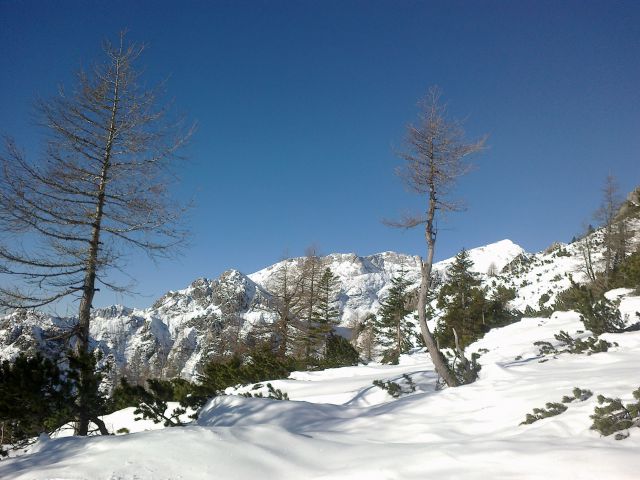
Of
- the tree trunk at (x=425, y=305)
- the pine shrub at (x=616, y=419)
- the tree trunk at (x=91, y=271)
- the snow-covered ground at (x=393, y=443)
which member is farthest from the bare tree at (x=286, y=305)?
the pine shrub at (x=616, y=419)

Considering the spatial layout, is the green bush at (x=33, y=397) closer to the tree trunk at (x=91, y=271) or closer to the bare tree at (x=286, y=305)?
the tree trunk at (x=91, y=271)

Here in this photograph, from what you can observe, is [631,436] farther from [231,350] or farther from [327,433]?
[231,350]

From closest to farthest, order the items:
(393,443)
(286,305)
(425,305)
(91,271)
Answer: (393,443), (91,271), (425,305), (286,305)

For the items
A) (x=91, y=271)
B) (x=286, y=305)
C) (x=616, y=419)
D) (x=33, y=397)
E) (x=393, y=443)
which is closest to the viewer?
(x=616, y=419)

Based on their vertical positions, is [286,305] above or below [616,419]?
above

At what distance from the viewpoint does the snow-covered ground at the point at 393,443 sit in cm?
303

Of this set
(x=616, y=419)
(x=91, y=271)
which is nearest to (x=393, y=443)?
(x=616, y=419)

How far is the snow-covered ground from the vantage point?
119 inches

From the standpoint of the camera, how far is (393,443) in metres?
4.09

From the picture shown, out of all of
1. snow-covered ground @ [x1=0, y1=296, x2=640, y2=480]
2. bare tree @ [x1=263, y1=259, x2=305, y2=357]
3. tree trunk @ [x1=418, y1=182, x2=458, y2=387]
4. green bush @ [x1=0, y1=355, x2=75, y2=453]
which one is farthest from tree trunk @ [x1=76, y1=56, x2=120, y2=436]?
bare tree @ [x1=263, y1=259, x2=305, y2=357]

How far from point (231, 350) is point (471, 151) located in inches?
782

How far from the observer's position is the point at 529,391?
5.17m

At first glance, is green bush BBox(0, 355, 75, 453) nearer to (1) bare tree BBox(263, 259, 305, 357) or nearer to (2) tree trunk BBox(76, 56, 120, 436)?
(2) tree trunk BBox(76, 56, 120, 436)

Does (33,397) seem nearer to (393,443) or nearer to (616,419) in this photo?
(393,443)
